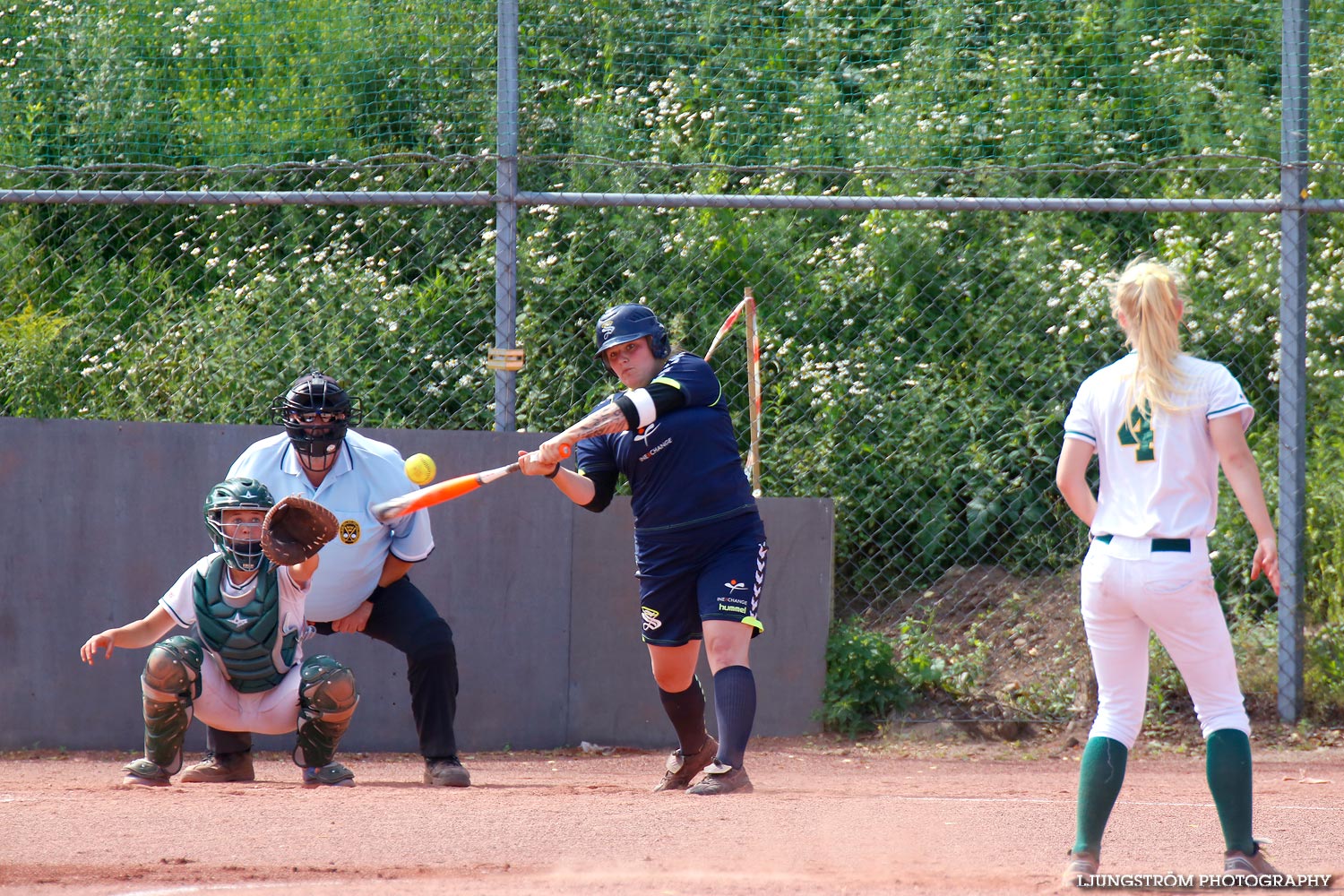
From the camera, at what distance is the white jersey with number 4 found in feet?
10.8

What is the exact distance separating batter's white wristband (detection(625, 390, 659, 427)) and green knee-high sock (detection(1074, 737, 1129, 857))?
210 cm

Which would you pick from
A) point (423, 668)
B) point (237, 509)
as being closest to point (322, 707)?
point (423, 668)

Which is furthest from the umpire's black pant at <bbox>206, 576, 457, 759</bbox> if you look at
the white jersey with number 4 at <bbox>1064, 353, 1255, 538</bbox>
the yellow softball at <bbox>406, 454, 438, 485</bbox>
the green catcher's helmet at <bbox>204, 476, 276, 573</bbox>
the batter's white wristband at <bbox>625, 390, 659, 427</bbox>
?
the white jersey with number 4 at <bbox>1064, 353, 1255, 538</bbox>

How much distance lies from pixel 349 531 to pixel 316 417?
48 cm

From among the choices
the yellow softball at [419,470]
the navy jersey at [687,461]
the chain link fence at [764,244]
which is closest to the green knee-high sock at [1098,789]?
the navy jersey at [687,461]

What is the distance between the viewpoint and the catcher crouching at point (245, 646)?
15.2 feet

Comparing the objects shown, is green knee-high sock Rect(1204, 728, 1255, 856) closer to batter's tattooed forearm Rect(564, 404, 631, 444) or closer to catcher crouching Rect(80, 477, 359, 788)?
batter's tattooed forearm Rect(564, 404, 631, 444)

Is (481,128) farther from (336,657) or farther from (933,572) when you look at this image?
(933,572)

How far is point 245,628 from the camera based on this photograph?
468cm

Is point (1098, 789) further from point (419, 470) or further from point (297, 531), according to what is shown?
point (297, 531)

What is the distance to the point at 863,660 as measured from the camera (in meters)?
6.56

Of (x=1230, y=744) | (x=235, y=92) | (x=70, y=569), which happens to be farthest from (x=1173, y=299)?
(x=235, y=92)

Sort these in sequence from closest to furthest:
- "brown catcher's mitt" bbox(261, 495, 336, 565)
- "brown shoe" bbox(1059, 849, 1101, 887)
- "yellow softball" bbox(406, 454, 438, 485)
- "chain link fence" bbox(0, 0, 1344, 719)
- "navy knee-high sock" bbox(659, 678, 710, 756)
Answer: "brown shoe" bbox(1059, 849, 1101, 887) < "brown catcher's mitt" bbox(261, 495, 336, 565) < "yellow softball" bbox(406, 454, 438, 485) < "navy knee-high sock" bbox(659, 678, 710, 756) < "chain link fence" bbox(0, 0, 1344, 719)

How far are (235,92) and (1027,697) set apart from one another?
5.59 meters
